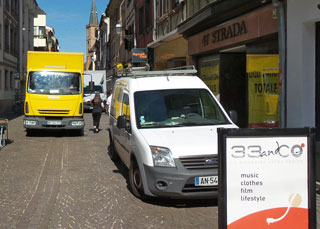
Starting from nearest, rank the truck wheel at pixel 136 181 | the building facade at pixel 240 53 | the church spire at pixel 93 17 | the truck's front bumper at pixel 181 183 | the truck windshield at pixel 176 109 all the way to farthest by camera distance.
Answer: the truck's front bumper at pixel 181 183
the truck wheel at pixel 136 181
the truck windshield at pixel 176 109
the building facade at pixel 240 53
the church spire at pixel 93 17

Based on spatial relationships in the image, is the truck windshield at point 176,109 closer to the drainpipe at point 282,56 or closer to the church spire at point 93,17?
the drainpipe at point 282,56

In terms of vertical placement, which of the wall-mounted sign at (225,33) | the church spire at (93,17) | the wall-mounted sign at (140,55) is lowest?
the wall-mounted sign at (225,33)

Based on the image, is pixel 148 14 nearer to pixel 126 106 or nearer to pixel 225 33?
pixel 225 33

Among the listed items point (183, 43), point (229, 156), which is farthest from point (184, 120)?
point (183, 43)

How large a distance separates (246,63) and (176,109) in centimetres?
625

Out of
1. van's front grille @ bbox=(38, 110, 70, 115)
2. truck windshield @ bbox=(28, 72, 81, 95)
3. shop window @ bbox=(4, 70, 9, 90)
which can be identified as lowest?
van's front grille @ bbox=(38, 110, 70, 115)

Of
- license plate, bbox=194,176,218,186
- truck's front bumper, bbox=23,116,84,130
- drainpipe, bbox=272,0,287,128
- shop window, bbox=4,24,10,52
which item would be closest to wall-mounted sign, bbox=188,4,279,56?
drainpipe, bbox=272,0,287,128

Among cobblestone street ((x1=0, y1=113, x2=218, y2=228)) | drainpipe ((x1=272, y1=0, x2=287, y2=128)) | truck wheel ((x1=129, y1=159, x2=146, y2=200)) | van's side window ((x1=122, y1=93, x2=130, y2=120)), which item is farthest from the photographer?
drainpipe ((x1=272, y1=0, x2=287, y2=128))

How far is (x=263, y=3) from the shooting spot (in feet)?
35.0

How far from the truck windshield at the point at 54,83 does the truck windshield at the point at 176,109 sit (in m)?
7.98

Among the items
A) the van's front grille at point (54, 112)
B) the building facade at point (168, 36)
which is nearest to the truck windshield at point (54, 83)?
the van's front grille at point (54, 112)

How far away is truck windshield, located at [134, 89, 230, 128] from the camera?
22.6 feet

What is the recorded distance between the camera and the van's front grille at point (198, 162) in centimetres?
567

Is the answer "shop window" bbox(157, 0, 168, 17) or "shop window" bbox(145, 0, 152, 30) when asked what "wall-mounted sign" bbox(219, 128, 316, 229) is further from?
"shop window" bbox(145, 0, 152, 30)
